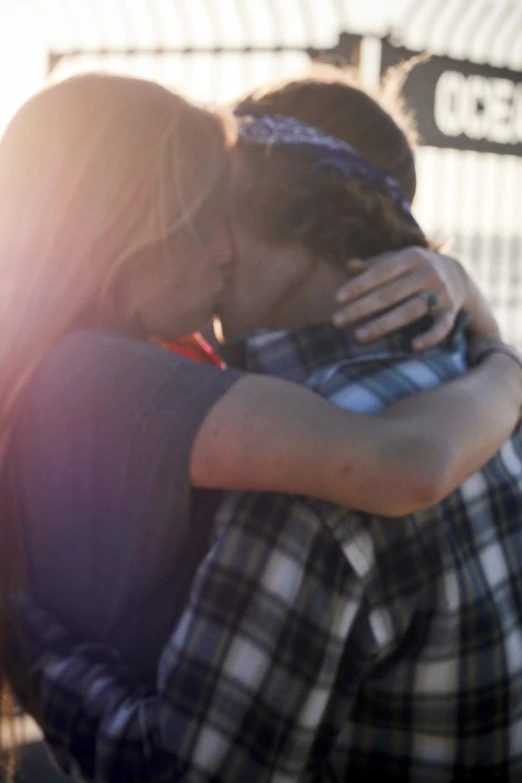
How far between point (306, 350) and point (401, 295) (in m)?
0.22

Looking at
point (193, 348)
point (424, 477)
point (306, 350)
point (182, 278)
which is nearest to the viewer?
point (424, 477)

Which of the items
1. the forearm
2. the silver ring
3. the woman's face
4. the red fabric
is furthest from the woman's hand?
the red fabric

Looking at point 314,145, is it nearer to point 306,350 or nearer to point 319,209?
point 319,209

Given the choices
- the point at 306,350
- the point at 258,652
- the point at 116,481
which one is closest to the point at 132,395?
the point at 116,481

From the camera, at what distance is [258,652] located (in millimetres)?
1312

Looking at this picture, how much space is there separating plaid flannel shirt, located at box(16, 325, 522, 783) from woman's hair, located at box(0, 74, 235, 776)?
284 millimetres

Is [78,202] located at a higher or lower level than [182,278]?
higher

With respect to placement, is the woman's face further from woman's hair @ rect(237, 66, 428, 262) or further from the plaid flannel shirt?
the plaid flannel shirt

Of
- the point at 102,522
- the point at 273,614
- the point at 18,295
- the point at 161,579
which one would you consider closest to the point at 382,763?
the point at 273,614

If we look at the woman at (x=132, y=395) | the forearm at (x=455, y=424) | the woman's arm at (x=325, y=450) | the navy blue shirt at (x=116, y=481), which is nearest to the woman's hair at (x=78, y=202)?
the woman at (x=132, y=395)

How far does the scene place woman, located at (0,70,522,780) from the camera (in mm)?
1306

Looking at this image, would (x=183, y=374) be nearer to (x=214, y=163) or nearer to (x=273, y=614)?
(x=273, y=614)

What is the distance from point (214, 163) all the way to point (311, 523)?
0.64 metres

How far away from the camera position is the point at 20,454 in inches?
59.8
